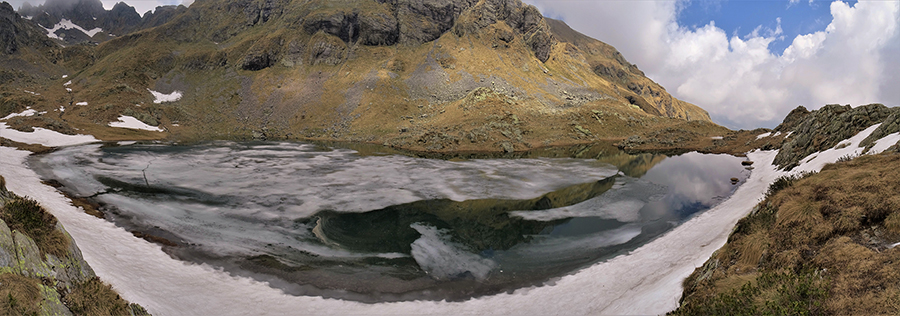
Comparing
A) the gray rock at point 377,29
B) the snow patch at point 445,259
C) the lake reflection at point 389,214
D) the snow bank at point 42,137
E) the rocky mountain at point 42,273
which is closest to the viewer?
the rocky mountain at point 42,273

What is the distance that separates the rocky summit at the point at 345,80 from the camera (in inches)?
2995

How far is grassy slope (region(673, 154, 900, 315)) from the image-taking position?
6.36m

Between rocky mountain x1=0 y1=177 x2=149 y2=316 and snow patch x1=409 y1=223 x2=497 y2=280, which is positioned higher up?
rocky mountain x1=0 y1=177 x2=149 y2=316

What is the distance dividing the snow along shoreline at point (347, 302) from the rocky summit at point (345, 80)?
4587cm

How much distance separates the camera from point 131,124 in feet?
244

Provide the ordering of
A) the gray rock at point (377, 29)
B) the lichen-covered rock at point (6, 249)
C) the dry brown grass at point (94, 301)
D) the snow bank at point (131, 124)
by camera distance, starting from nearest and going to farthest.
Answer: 1. the lichen-covered rock at point (6, 249)
2. the dry brown grass at point (94, 301)
3. the snow bank at point (131, 124)
4. the gray rock at point (377, 29)

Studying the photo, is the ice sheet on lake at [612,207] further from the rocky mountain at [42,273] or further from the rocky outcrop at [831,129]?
the rocky mountain at [42,273]

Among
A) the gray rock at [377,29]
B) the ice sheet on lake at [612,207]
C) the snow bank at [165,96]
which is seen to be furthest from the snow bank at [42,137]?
the gray rock at [377,29]

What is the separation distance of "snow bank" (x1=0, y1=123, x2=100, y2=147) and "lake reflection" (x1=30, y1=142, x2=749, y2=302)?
954 centimetres

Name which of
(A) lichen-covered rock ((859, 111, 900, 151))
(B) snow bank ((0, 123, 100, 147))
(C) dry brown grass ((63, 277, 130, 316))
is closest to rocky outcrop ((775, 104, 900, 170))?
(A) lichen-covered rock ((859, 111, 900, 151))

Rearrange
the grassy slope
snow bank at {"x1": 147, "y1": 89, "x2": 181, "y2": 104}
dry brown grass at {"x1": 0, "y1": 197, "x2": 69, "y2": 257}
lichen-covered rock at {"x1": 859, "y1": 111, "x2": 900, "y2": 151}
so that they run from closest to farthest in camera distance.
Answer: the grassy slope → dry brown grass at {"x1": 0, "y1": 197, "x2": 69, "y2": 257} → lichen-covered rock at {"x1": 859, "y1": 111, "x2": 900, "y2": 151} → snow bank at {"x1": 147, "y1": 89, "x2": 181, "y2": 104}

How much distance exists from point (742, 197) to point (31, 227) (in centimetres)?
3330

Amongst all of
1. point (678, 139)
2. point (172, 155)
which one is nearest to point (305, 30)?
point (172, 155)

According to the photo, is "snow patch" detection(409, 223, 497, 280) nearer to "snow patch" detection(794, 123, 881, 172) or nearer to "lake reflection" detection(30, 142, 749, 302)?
"lake reflection" detection(30, 142, 749, 302)
